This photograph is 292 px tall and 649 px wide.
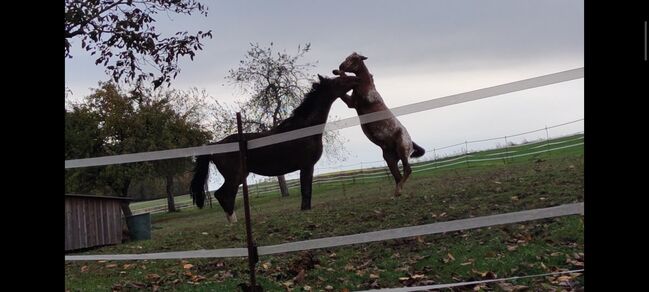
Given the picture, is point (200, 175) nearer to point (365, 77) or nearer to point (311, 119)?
point (311, 119)

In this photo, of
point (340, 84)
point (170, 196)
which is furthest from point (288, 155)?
point (170, 196)

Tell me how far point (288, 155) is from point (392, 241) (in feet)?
3.73

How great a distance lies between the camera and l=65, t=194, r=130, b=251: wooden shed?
584 cm

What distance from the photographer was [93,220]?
6.11 meters

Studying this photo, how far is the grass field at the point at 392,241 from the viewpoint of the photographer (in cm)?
364

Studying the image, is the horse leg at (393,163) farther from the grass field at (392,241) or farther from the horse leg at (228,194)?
the horse leg at (228,194)

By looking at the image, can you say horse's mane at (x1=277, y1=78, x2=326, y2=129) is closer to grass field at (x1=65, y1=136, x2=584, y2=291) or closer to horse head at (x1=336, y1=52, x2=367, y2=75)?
horse head at (x1=336, y1=52, x2=367, y2=75)

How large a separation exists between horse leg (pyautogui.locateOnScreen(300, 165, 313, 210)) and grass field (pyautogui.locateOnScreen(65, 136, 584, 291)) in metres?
0.11

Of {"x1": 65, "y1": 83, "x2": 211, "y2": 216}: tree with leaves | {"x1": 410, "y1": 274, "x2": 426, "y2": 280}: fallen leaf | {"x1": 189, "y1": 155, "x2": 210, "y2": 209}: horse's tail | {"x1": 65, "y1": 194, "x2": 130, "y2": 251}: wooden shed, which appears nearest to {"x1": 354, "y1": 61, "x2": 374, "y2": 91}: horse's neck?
{"x1": 189, "y1": 155, "x2": 210, "y2": 209}: horse's tail

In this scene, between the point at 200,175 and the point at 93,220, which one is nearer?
the point at 200,175

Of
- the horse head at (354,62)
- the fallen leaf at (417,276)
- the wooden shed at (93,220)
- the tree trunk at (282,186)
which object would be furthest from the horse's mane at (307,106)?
the wooden shed at (93,220)

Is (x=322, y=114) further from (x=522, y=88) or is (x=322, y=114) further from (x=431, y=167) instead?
(x=522, y=88)
